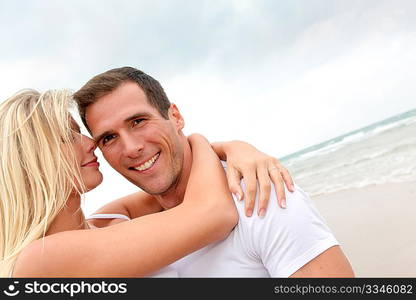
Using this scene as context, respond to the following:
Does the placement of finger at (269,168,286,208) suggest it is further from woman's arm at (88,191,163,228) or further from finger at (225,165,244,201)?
woman's arm at (88,191,163,228)

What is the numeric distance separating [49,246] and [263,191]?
103cm

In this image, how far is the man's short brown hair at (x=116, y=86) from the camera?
8.61 ft

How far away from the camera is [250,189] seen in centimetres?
208

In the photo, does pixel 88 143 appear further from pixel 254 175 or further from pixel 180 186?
pixel 254 175

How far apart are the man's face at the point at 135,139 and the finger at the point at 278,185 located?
29.4 inches

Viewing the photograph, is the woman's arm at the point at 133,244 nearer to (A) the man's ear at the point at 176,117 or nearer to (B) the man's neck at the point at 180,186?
(B) the man's neck at the point at 180,186

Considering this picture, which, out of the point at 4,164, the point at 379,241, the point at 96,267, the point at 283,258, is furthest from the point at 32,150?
the point at 379,241

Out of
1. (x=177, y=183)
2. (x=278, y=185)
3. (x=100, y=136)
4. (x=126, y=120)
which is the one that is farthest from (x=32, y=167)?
(x=278, y=185)

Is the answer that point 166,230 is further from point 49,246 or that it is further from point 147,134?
point 147,134

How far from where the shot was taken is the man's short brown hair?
2625 mm

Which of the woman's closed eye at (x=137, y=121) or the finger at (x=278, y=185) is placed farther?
the woman's closed eye at (x=137, y=121)

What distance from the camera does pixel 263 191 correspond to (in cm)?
202

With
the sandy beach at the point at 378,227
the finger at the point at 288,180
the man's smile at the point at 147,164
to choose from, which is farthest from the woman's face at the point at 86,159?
the sandy beach at the point at 378,227

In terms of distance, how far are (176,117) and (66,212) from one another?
1.06m
